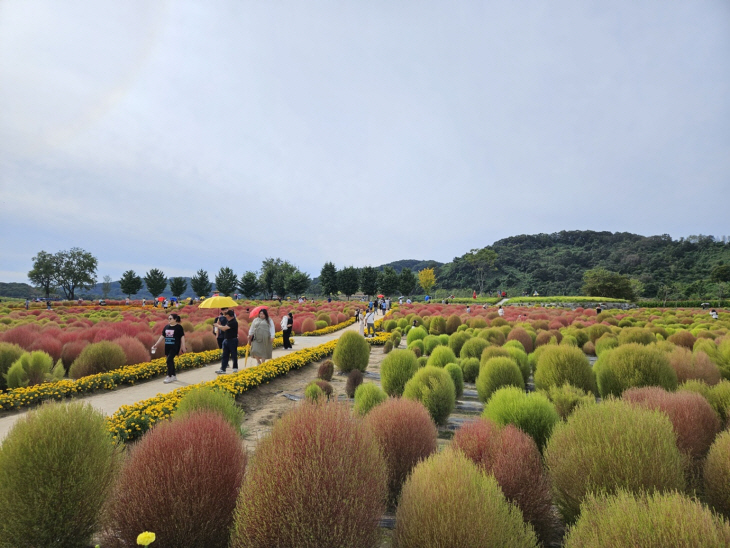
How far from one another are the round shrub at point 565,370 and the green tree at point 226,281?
85.8 metres

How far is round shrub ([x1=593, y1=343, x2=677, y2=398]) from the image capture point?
7.33 m

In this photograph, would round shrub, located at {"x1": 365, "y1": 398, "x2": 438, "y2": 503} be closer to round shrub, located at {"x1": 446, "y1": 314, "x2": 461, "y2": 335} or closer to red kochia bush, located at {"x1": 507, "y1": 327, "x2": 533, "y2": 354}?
red kochia bush, located at {"x1": 507, "y1": 327, "x2": 533, "y2": 354}

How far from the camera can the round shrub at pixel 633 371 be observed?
24.0 ft

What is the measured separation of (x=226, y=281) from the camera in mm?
88000

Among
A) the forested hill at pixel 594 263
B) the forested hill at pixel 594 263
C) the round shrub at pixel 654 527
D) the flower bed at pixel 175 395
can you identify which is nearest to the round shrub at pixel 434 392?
the flower bed at pixel 175 395

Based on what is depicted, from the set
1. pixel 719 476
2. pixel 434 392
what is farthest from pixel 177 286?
pixel 719 476

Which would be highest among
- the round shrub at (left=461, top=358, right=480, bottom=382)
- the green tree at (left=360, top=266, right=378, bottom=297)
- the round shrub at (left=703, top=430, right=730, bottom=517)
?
the green tree at (left=360, top=266, right=378, bottom=297)

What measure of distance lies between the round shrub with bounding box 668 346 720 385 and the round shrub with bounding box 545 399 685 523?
223 inches

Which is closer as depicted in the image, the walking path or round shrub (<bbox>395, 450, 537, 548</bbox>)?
round shrub (<bbox>395, 450, 537, 548</bbox>)

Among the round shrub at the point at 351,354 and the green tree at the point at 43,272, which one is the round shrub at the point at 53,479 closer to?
the round shrub at the point at 351,354

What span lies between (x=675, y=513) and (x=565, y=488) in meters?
1.61

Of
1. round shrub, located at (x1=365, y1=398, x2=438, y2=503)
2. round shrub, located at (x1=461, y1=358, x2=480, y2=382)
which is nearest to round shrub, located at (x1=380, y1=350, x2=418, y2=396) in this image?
round shrub, located at (x1=461, y1=358, x2=480, y2=382)

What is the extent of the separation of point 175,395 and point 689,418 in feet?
29.3

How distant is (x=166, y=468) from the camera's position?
3.10 meters
